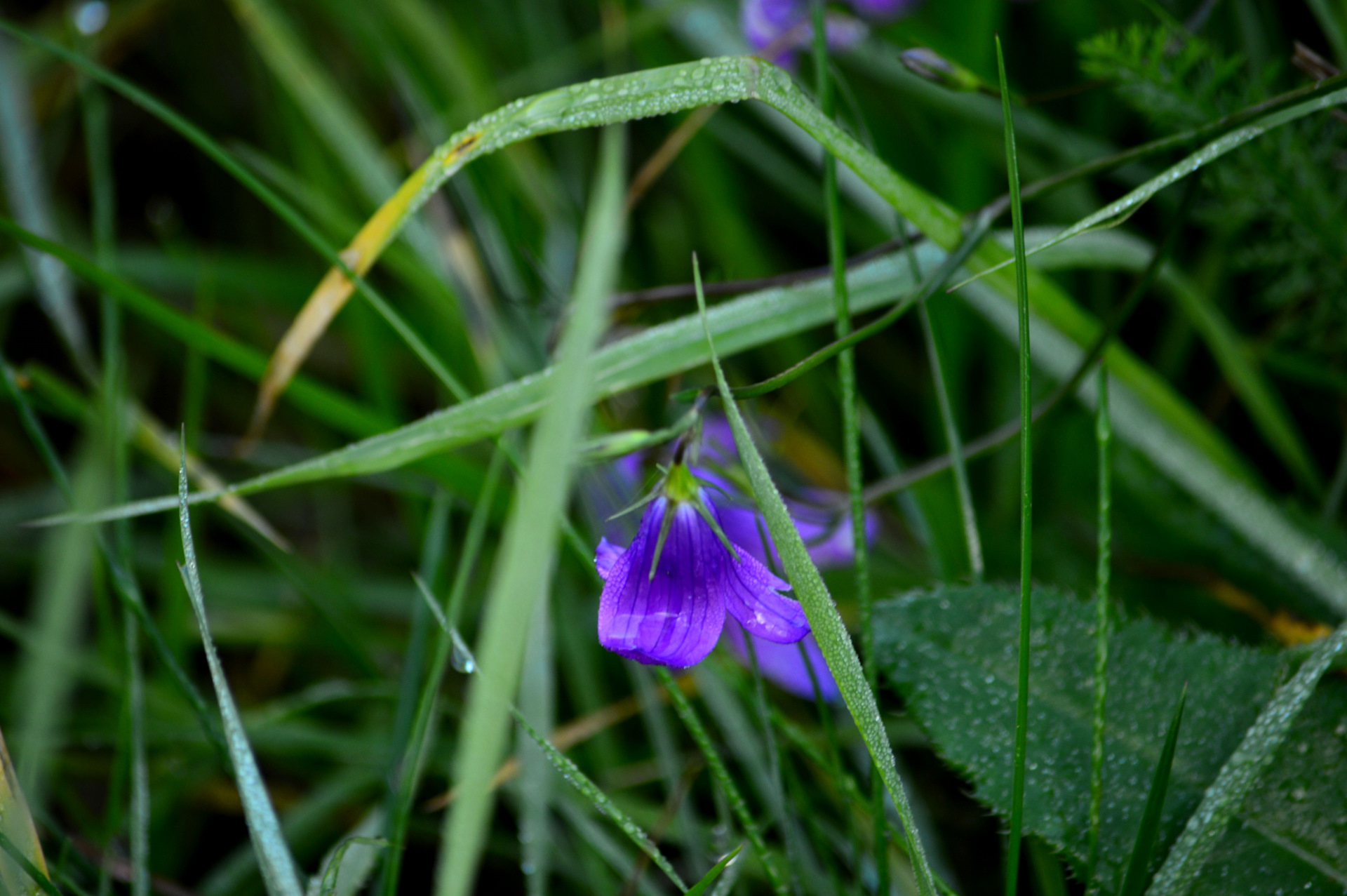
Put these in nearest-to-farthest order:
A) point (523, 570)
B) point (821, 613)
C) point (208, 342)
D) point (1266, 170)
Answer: point (523, 570) → point (821, 613) → point (1266, 170) → point (208, 342)

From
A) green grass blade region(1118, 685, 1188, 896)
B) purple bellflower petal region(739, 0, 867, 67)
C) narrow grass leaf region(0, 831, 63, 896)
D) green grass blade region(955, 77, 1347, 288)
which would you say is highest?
purple bellflower petal region(739, 0, 867, 67)

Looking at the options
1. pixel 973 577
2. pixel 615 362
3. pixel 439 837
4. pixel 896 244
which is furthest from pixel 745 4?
pixel 439 837

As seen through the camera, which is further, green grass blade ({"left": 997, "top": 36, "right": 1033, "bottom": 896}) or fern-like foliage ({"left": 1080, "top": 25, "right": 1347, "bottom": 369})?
fern-like foliage ({"left": 1080, "top": 25, "right": 1347, "bottom": 369})

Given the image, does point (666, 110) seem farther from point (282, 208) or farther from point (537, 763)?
point (537, 763)

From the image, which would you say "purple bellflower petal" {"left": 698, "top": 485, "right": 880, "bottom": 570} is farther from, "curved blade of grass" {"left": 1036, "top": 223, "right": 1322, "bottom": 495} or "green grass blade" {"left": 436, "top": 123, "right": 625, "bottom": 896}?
"green grass blade" {"left": 436, "top": 123, "right": 625, "bottom": 896}

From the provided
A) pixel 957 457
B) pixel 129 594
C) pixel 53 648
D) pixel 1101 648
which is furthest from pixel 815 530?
pixel 53 648

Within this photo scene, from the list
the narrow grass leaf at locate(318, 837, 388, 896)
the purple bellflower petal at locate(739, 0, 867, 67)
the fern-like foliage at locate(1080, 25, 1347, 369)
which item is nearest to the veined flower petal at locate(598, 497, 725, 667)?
the narrow grass leaf at locate(318, 837, 388, 896)

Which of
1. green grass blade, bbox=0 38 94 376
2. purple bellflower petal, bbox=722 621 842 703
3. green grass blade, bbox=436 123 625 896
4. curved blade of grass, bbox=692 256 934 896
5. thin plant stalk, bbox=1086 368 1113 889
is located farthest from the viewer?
green grass blade, bbox=0 38 94 376

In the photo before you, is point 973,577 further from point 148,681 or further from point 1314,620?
point 148,681
